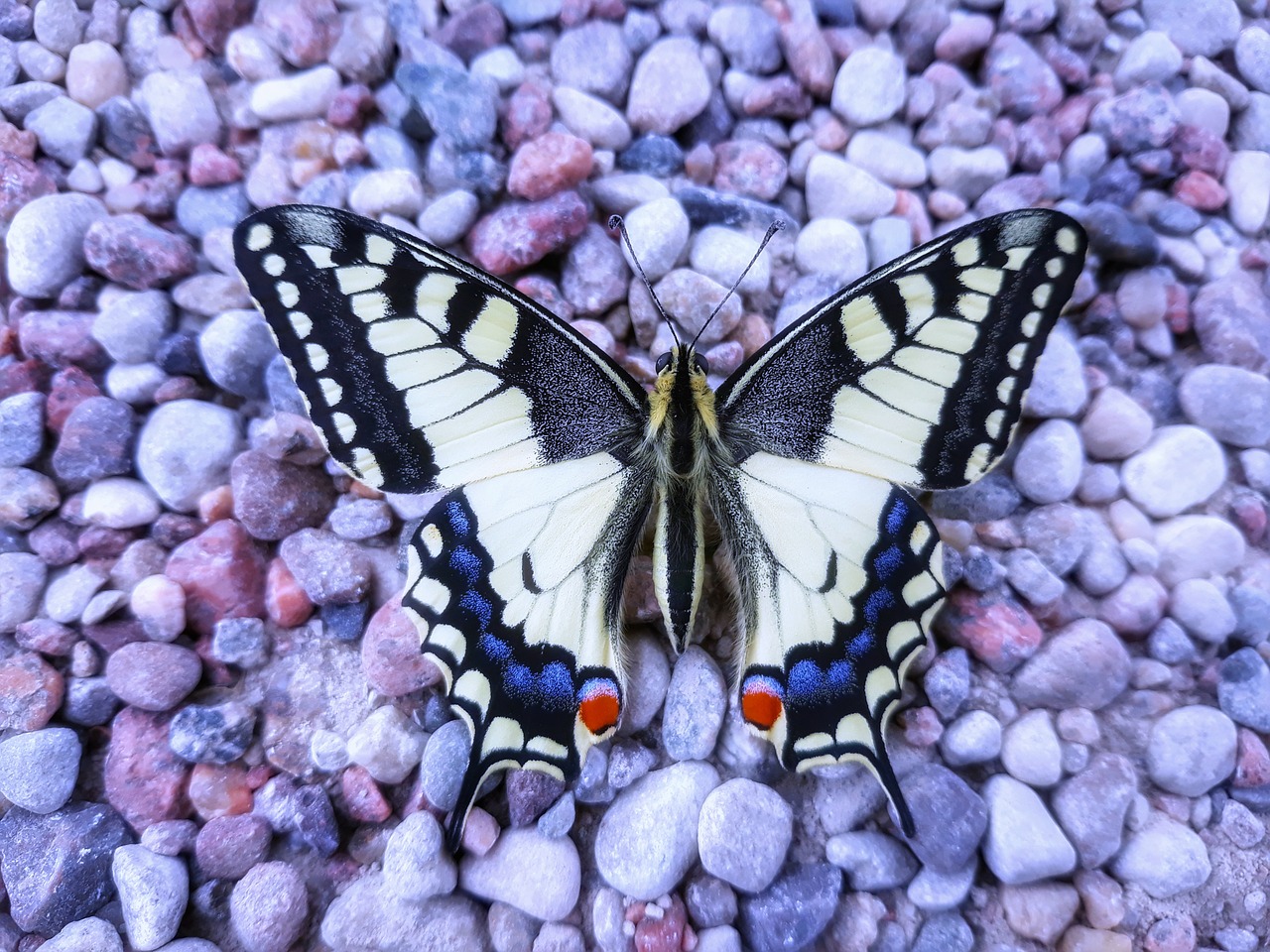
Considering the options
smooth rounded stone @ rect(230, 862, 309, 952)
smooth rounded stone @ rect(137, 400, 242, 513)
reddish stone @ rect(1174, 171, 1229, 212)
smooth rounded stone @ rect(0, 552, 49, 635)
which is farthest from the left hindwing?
smooth rounded stone @ rect(0, 552, 49, 635)

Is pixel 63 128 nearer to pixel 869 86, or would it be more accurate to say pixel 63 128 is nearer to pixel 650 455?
pixel 650 455

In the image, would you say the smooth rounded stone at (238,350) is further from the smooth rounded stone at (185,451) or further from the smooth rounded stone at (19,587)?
the smooth rounded stone at (19,587)

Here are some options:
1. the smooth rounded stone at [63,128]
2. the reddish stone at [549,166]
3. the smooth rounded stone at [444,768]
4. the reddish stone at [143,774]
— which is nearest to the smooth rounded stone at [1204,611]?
the smooth rounded stone at [444,768]

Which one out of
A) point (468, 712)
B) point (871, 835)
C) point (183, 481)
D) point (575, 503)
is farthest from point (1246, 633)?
point (183, 481)

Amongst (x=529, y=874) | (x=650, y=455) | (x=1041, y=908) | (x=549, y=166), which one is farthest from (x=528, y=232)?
(x=1041, y=908)

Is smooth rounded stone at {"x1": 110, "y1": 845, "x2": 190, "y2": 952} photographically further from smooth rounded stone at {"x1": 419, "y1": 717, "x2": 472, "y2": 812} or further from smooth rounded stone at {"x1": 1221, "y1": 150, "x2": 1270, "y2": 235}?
smooth rounded stone at {"x1": 1221, "y1": 150, "x2": 1270, "y2": 235}

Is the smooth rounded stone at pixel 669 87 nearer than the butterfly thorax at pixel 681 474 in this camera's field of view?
No

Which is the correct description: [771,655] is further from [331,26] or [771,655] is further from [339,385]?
[331,26]
